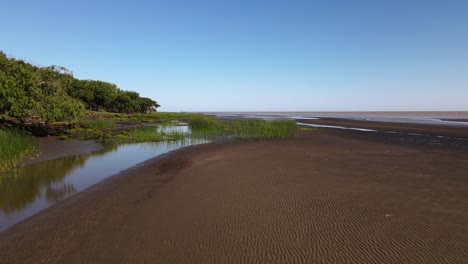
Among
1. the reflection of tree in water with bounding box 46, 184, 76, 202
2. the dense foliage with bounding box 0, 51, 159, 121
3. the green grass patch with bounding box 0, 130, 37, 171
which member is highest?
the dense foliage with bounding box 0, 51, 159, 121

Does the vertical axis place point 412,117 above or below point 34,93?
below

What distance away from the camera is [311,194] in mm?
8148

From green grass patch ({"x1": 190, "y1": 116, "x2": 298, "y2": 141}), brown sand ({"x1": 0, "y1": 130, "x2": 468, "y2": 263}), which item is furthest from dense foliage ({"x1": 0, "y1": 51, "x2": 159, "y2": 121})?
brown sand ({"x1": 0, "y1": 130, "x2": 468, "y2": 263})

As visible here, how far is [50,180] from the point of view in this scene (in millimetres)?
10961

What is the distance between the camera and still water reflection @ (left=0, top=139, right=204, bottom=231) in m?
7.82

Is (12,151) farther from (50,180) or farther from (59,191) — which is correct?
(59,191)

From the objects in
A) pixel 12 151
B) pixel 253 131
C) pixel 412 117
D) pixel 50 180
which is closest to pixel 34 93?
pixel 12 151

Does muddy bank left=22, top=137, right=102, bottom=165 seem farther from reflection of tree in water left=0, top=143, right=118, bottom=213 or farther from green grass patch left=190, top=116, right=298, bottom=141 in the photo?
green grass patch left=190, top=116, right=298, bottom=141

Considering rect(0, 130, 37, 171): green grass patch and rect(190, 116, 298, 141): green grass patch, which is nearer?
rect(0, 130, 37, 171): green grass patch

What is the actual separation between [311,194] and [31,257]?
6.47 meters

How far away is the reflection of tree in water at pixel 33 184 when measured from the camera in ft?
27.6

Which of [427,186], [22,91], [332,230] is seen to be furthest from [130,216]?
[22,91]

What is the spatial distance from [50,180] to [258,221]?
8877mm

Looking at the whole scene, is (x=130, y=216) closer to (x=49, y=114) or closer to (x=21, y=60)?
(x=49, y=114)
